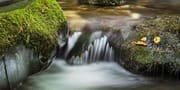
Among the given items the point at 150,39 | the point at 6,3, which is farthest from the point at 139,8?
the point at 6,3

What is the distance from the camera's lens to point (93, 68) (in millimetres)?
6203

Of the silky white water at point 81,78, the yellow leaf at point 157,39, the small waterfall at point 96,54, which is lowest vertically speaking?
the silky white water at point 81,78

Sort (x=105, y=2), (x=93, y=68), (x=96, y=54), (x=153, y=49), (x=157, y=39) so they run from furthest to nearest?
1. (x=105, y=2)
2. (x=96, y=54)
3. (x=93, y=68)
4. (x=157, y=39)
5. (x=153, y=49)

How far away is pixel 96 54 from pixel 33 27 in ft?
4.50

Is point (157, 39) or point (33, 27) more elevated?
point (33, 27)

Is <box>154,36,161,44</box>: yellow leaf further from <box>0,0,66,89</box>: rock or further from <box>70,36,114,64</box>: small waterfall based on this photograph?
<box>0,0,66,89</box>: rock

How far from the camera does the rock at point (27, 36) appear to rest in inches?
202

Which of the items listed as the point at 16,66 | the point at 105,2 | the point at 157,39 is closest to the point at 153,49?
the point at 157,39

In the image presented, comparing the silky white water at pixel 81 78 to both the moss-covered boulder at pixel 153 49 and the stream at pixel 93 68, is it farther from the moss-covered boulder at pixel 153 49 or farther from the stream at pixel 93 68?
the moss-covered boulder at pixel 153 49

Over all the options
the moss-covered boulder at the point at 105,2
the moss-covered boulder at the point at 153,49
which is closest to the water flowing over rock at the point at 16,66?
the moss-covered boulder at the point at 153,49

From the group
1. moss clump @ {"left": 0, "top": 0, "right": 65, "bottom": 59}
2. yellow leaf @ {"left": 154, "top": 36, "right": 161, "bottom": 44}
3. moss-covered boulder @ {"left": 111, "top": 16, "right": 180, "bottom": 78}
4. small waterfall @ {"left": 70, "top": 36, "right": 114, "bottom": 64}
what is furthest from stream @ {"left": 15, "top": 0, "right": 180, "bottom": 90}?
yellow leaf @ {"left": 154, "top": 36, "right": 161, "bottom": 44}

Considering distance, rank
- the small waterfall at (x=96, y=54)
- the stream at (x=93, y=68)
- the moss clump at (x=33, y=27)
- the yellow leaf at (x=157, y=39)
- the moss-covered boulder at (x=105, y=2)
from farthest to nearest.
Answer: the moss-covered boulder at (x=105, y=2), the small waterfall at (x=96, y=54), the yellow leaf at (x=157, y=39), the stream at (x=93, y=68), the moss clump at (x=33, y=27)

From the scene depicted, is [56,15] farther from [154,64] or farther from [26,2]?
[154,64]

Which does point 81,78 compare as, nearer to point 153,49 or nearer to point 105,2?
point 153,49
